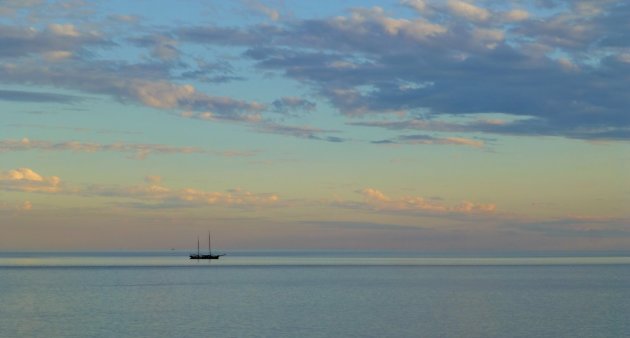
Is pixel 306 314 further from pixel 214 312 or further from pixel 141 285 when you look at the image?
pixel 141 285

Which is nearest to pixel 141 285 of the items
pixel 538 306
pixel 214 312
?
pixel 214 312

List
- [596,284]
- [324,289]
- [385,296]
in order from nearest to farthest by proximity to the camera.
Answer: [385,296]
[324,289]
[596,284]

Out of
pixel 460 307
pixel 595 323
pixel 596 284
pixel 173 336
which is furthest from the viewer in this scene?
pixel 596 284

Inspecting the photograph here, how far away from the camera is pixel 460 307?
94.1 metres

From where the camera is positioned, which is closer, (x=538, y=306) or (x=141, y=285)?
(x=538, y=306)

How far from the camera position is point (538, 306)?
95.9m

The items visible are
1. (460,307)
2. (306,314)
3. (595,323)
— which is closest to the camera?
(595,323)

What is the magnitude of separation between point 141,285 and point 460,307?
60.6m

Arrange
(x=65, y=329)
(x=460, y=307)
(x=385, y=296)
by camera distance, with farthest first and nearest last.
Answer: (x=385, y=296) < (x=460, y=307) < (x=65, y=329)

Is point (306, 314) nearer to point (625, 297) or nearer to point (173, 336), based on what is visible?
point (173, 336)

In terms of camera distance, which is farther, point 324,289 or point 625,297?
point 324,289

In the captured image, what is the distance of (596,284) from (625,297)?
1349 inches

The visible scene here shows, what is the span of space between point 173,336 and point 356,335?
13973 millimetres

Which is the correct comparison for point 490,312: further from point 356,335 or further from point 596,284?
point 596,284
